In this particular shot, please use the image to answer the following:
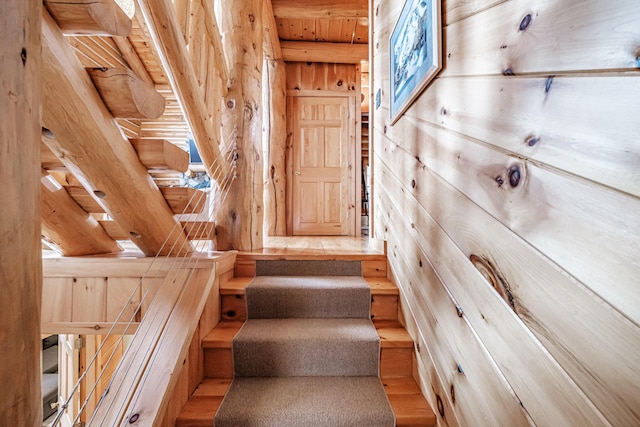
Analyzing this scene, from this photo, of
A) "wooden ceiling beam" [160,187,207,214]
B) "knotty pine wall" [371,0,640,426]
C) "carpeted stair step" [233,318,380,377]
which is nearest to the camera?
"knotty pine wall" [371,0,640,426]

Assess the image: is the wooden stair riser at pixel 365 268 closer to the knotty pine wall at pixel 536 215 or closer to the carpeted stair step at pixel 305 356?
the carpeted stair step at pixel 305 356

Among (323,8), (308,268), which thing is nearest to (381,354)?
(308,268)

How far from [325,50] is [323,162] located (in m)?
1.58

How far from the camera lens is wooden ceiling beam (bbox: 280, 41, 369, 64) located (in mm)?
4176

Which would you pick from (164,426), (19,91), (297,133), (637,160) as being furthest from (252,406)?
(297,133)

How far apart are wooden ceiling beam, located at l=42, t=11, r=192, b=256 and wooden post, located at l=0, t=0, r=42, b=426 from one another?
314mm

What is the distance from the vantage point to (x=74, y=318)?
1744 millimetres

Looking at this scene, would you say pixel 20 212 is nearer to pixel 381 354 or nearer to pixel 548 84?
pixel 548 84

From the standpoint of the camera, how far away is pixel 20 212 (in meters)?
0.63

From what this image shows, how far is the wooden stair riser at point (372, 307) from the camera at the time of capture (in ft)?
5.77

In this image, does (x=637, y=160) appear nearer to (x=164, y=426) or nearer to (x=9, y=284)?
(x=9, y=284)

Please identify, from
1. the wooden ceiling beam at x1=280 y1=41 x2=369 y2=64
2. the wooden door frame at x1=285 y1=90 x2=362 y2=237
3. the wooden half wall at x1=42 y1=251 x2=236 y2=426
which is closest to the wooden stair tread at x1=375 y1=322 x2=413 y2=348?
the wooden half wall at x1=42 y1=251 x2=236 y2=426

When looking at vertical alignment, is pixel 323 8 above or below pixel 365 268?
above

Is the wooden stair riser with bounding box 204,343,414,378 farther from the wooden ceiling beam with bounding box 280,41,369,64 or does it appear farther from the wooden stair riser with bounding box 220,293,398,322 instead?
the wooden ceiling beam with bounding box 280,41,369,64
